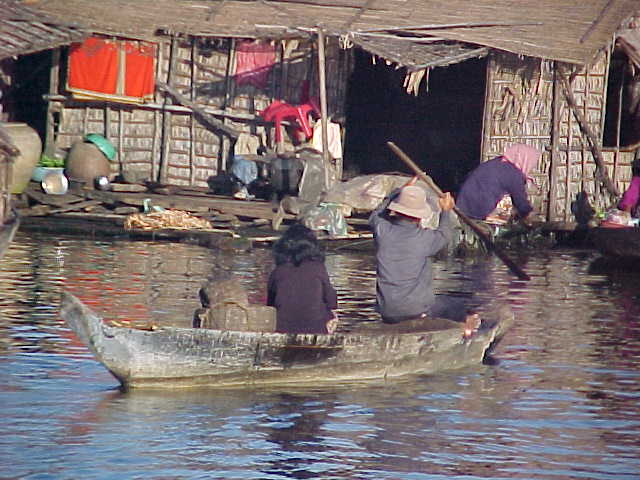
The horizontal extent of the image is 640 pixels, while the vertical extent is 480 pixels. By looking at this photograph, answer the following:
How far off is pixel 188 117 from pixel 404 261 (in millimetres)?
11351

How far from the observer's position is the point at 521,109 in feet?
68.1

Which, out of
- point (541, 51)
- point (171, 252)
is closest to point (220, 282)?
point (171, 252)

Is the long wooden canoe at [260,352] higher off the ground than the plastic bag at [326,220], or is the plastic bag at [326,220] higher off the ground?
the plastic bag at [326,220]

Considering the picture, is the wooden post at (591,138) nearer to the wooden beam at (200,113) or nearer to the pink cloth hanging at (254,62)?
the pink cloth hanging at (254,62)

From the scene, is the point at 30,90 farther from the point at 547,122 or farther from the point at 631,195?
the point at 631,195

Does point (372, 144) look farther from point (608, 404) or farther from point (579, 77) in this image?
point (608, 404)

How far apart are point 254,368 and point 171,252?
7.97m

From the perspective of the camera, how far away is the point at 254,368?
10180mm

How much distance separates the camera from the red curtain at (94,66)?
829 inches

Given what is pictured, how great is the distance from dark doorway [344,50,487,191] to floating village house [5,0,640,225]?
8.25ft

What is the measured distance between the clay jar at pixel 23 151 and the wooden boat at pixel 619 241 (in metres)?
7.67

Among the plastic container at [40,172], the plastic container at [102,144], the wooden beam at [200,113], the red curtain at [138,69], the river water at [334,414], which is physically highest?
the red curtain at [138,69]

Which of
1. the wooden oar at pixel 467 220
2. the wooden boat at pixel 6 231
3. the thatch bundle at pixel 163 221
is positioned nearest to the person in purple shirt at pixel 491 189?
the wooden oar at pixel 467 220

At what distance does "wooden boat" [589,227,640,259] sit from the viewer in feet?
56.6
